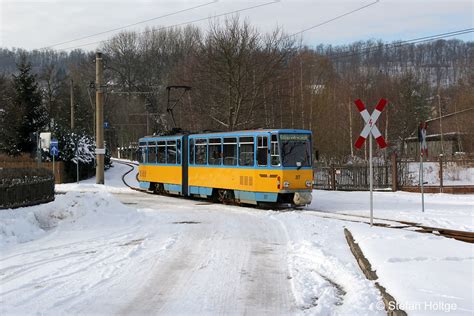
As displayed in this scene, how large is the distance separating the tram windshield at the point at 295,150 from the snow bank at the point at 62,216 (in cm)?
572

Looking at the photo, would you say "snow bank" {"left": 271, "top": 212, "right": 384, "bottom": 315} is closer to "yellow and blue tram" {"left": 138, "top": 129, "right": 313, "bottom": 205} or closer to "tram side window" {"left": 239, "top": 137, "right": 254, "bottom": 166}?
"yellow and blue tram" {"left": 138, "top": 129, "right": 313, "bottom": 205}

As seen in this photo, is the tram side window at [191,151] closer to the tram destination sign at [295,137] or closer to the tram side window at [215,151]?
the tram side window at [215,151]

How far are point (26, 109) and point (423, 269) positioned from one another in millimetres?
37604

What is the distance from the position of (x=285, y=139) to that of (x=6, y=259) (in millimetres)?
11363

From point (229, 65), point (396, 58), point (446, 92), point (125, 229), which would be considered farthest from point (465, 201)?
point (446, 92)

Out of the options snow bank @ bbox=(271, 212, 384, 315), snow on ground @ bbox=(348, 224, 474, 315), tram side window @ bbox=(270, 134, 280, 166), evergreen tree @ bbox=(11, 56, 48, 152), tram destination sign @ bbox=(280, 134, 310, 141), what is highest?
evergreen tree @ bbox=(11, 56, 48, 152)

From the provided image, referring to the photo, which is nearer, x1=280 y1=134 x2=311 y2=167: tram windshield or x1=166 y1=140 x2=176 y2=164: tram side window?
x1=280 y1=134 x2=311 y2=167: tram windshield

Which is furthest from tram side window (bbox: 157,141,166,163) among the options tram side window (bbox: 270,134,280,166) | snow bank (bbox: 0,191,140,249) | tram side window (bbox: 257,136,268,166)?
snow bank (bbox: 0,191,140,249)

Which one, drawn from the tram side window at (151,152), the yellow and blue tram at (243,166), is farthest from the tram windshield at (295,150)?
the tram side window at (151,152)

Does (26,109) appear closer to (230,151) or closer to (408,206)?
(230,151)

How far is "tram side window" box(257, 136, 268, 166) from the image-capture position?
1922cm

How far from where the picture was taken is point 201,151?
2316 cm

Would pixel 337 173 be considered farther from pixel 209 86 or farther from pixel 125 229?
pixel 125 229

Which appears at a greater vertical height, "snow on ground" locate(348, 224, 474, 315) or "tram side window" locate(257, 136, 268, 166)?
"tram side window" locate(257, 136, 268, 166)
